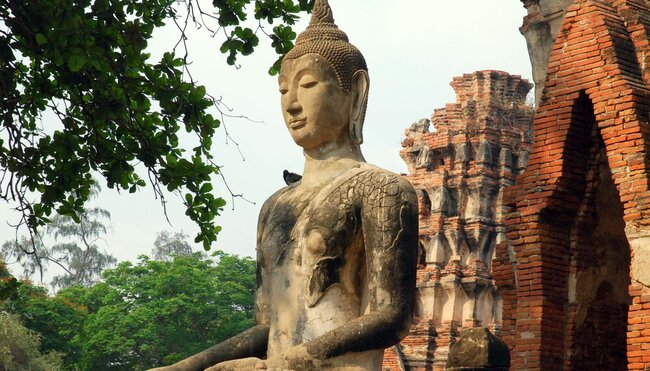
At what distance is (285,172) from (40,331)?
31185mm

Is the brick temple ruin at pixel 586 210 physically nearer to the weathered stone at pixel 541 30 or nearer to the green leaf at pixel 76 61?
the weathered stone at pixel 541 30

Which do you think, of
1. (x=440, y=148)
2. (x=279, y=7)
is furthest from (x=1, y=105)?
(x=440, y=148)

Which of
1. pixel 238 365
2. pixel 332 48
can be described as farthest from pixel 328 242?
pixel 332 48

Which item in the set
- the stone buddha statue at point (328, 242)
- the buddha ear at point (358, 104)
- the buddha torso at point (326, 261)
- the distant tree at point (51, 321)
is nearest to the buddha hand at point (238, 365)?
the stone buddha statue at point (328, 242)

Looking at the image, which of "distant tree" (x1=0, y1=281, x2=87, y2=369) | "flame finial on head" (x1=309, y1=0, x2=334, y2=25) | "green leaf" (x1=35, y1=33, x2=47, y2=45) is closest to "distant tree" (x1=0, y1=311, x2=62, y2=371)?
"distant tree" (x1=0, y1=281, x2=87, y2=369)

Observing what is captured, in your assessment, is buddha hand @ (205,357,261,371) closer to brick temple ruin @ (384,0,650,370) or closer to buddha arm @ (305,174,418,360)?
buddha arm @ (305,174,418,360)

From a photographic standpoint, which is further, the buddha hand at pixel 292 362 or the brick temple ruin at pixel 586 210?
the brick temple ruin at pixel 586 210

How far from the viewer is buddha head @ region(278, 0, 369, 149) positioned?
21.5 feet

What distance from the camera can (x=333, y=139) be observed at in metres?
6.64

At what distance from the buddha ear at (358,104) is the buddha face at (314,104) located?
0.03 metres

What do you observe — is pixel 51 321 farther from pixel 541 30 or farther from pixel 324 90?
pixel 324 90

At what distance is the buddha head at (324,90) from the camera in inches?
259

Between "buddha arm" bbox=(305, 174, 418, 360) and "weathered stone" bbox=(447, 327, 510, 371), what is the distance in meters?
3.15

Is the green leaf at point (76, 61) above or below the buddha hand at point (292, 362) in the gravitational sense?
above
